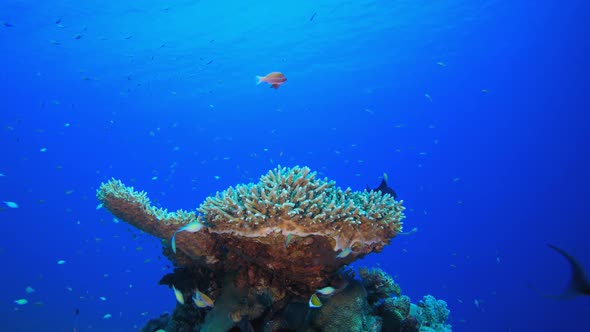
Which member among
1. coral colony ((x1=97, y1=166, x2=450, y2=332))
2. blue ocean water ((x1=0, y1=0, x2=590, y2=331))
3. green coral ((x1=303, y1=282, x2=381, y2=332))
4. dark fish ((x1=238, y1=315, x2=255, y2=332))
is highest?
coral colony ((x1=97, y1=166, x2=450, y2=332))

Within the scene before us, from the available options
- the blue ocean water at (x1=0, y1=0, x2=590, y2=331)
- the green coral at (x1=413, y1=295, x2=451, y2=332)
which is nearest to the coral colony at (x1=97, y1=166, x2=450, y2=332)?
the green coral at (x1=413, y1=295, x2=451, y2=332)

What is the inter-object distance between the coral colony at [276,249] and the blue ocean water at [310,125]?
3.97m

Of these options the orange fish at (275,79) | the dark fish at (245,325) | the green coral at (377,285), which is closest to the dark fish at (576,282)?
the green coral at (377,285)

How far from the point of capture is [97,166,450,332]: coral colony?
13.2ft

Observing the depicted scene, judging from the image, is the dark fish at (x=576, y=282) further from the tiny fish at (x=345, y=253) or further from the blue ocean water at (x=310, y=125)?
the blue ocean water at (x=310, y=125)

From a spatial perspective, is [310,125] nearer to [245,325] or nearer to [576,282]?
[245,325]

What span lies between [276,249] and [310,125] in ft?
200

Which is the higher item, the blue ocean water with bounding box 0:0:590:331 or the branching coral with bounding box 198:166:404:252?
the branching coral with bounding box 198:166:404:252

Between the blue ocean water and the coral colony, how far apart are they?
156 inches

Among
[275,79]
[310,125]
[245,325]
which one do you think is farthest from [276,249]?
[310,125]

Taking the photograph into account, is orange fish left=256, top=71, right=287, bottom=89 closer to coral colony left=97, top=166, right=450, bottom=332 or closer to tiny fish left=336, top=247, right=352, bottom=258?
coral colony left=97, top=166, right=450, bottom=332

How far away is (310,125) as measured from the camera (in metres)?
64.2

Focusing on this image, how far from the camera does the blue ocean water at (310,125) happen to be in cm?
2959

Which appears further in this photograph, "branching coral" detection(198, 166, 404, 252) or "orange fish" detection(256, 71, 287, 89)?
"orange fish" detection(256, 71, 287, 89)
